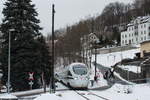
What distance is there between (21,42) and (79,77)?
1255cm

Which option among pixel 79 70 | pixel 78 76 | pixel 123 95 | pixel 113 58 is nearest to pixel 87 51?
pixel 113 58

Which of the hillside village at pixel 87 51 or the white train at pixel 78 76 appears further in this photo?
the hillside village at pixel 87 51

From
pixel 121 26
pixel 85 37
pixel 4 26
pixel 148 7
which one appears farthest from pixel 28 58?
pixel 121 26

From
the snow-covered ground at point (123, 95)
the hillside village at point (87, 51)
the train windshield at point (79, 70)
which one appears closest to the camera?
the snow-covered ground at point (123, 95)

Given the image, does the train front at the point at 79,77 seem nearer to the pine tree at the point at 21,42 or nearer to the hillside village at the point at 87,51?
the hillside village at the point at 87,51

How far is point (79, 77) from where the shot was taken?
132 feet

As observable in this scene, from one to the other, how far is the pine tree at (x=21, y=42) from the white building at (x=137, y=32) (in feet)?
310

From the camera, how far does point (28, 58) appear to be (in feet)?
159

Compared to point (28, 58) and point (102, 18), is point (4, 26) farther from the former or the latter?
point (102, 18)

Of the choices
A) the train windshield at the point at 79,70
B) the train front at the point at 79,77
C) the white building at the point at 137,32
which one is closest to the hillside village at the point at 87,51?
the white building at the point at 137,32

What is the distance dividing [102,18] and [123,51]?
→ 220 feet

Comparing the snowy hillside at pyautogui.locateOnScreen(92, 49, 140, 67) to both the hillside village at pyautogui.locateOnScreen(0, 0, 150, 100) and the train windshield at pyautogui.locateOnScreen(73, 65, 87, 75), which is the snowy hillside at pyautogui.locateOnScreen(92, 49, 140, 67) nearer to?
the hillside village at pyautogui.locateOnScreen(0, 0, 150, 100)

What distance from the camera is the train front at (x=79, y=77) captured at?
40.2 metres

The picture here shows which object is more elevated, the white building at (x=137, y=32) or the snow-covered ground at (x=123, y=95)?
the white building at (x=137, y=32)
